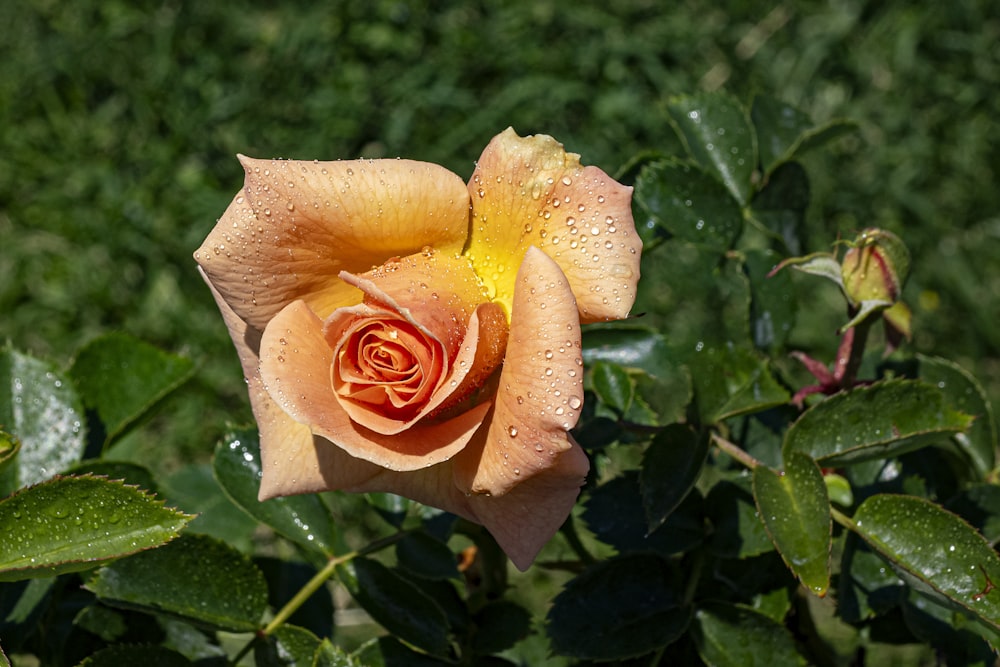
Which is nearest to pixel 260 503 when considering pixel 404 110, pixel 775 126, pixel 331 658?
pixel 331 658

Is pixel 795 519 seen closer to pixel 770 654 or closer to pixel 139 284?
pixel 770 654

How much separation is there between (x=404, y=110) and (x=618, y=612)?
2.35 m

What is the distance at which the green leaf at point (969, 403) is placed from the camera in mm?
1141

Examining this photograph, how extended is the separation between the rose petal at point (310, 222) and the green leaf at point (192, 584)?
265mm

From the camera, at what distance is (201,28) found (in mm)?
3230

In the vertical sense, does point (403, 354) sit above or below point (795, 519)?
above

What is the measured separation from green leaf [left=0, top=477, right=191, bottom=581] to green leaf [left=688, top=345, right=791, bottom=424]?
0.50 metres

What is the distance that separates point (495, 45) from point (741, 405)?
2.39 meters

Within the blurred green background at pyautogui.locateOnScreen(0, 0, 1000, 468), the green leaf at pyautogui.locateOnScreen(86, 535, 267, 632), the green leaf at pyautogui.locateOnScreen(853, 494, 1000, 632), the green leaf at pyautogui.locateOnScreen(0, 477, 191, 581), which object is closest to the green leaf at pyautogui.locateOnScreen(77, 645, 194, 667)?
the green leaf at pyautogui.locateOnScreen(86, 535, 267, 632)

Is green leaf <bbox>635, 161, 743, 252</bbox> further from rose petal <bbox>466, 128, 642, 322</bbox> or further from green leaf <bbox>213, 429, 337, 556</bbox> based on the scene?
green leaf <bbox>213, 429, 337, 556</bbox>

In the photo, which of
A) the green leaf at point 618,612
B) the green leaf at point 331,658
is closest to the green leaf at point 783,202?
the green leaf at point 618,612

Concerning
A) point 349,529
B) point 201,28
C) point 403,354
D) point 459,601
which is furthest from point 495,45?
point 403,354

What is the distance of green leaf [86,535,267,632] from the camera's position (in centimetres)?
91

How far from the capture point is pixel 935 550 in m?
0.89
